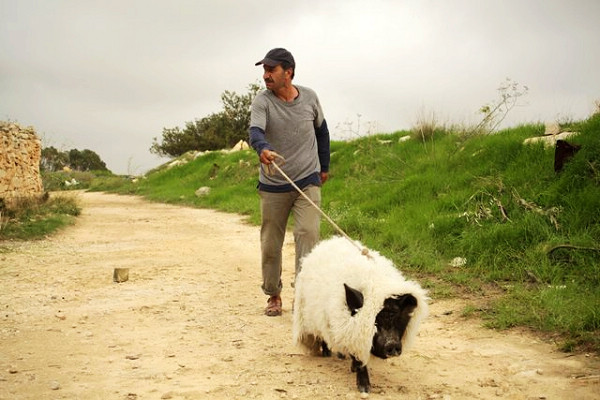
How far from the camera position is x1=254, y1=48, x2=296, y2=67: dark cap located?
4.92 m

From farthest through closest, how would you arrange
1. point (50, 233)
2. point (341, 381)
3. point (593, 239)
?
point (50, 233) < point (593, 239) < point (341, 381)

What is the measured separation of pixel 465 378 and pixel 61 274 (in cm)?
570

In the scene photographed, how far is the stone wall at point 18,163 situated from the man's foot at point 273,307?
8923mm

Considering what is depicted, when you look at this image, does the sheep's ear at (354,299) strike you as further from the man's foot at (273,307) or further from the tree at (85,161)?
the tree at (85,161)

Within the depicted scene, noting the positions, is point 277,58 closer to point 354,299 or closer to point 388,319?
point 354,299

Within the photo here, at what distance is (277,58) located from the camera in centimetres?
495

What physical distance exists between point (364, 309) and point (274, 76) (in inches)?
98.5

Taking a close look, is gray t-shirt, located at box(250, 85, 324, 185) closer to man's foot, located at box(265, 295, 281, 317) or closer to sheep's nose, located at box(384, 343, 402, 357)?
man's foot, located at box(265, 295, 281, 317)

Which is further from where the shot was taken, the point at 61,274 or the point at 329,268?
the point at 61,274

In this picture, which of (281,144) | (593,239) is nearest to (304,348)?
(281,144)

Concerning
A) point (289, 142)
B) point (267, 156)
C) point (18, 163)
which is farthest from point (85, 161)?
point (267, 156)

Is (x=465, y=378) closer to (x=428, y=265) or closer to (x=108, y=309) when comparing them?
(x=428, y=265)

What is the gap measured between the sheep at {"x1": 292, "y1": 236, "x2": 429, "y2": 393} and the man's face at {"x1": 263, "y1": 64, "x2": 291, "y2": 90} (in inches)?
75.4

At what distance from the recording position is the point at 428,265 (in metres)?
7.02
